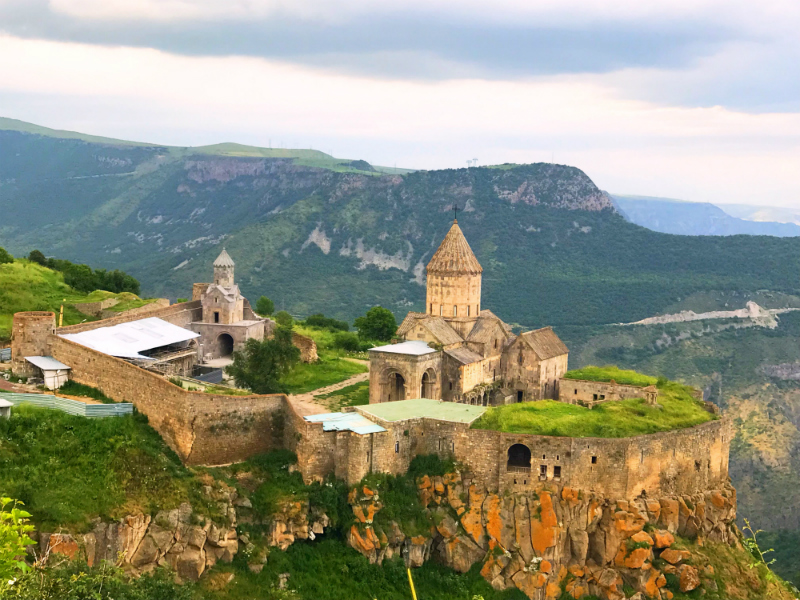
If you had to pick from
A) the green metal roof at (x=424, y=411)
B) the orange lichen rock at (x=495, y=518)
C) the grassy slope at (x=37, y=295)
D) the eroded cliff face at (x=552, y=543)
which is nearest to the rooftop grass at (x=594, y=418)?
the green metal roof at (x=424, y=411)

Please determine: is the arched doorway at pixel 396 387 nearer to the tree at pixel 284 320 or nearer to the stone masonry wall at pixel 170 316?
the stone masonry wall at pixel 170 316

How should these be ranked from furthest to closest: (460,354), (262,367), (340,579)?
(460,354)
(262,367)
(340,579)

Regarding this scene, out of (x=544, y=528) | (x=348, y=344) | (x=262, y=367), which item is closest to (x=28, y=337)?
(x=262, y=367)

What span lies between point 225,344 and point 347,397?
26.7 ft

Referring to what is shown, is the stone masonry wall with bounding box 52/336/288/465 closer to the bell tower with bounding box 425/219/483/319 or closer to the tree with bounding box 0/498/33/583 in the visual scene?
the bell tower with bounding box 425/219/483/319

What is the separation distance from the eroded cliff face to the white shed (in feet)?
42.9

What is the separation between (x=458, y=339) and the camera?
4131 centimetres

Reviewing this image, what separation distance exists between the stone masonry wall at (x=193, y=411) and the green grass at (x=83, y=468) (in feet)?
2.71

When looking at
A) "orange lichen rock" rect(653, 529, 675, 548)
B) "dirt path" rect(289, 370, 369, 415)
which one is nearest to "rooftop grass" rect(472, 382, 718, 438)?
"orange lichen rock" rect(653, 529, 675, 548)

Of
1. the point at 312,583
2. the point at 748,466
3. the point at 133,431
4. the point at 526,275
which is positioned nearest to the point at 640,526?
the point at 312,583

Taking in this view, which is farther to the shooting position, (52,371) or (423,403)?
(423,403)

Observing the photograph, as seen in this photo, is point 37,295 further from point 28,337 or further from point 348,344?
point 348,344

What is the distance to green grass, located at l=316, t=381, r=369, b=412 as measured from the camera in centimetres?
3875

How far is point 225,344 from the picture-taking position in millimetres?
45250
